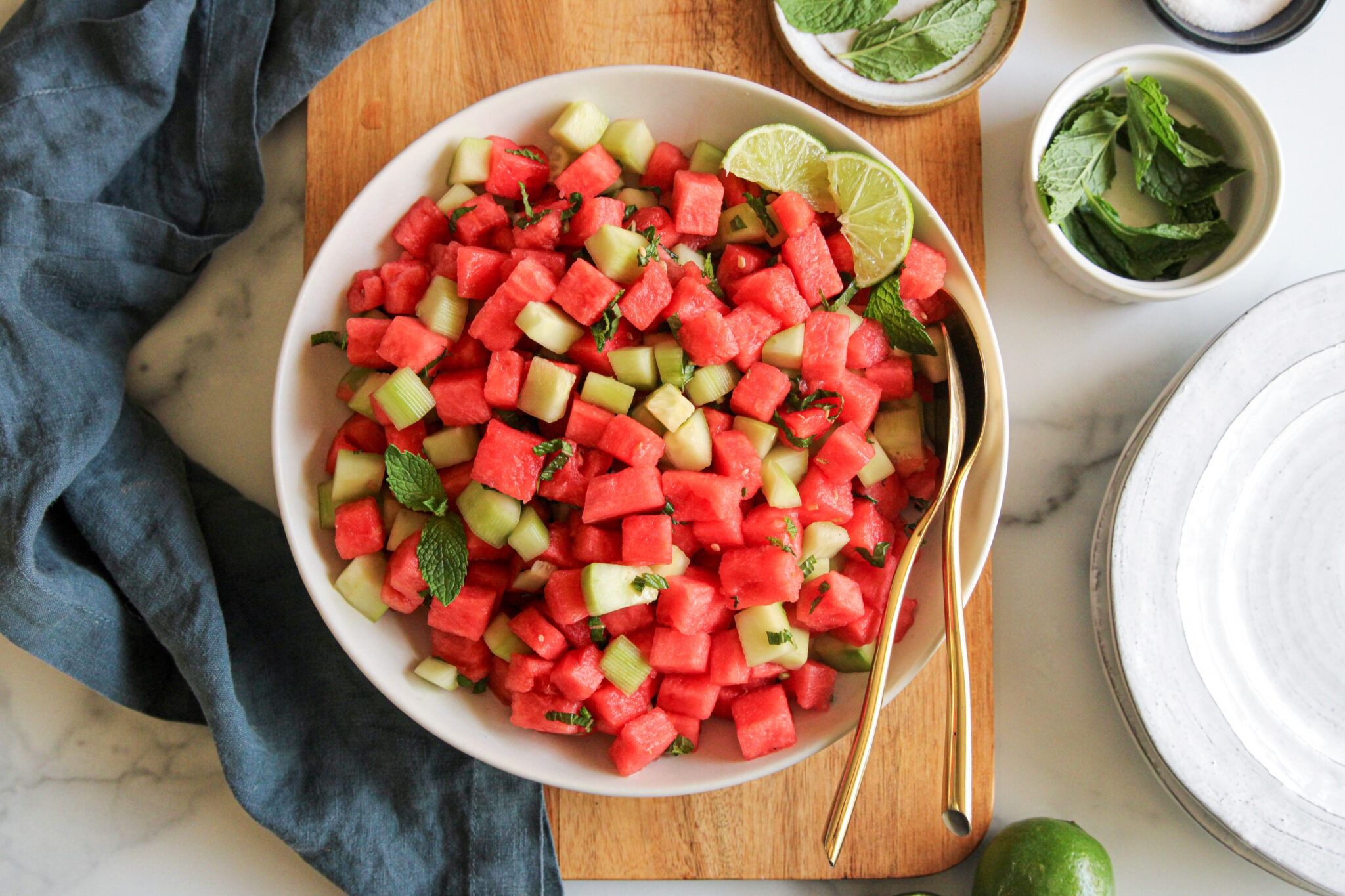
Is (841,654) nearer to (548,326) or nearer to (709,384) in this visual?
(709,384)

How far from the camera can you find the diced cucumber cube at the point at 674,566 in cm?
175

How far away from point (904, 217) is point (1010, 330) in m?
0.53

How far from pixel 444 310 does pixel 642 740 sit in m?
0.90

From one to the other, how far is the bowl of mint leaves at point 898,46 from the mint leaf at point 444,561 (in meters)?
1.23

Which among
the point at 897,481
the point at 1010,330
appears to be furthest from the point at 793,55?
the point at 897,481

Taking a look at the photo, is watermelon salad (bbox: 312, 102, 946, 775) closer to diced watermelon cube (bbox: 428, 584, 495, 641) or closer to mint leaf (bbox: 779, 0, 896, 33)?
diced watermelon cube (bbox: 428, 584, 495, 641)

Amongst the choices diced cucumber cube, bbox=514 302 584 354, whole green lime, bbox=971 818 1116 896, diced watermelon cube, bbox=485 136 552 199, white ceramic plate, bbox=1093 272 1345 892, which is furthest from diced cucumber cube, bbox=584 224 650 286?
whole green lime, bbox=971 818 1116 896

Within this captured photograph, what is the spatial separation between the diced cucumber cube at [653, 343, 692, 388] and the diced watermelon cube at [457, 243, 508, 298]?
341mm

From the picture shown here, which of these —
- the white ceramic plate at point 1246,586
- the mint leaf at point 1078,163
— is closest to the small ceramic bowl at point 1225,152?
the mint leaf at point 1078,163

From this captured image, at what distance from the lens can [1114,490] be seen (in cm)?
212

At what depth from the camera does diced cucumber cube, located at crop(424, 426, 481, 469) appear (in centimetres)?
183

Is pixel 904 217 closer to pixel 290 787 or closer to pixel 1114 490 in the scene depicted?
pixel 1114 490

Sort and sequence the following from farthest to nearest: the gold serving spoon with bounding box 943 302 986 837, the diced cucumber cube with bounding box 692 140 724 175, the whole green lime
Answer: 1. the diced cucumber cube with bounding box 692 140 724 175
2. the whole green lime
3. the gold serving spoon with bounding box 943 302 986 837

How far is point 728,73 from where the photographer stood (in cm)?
214
